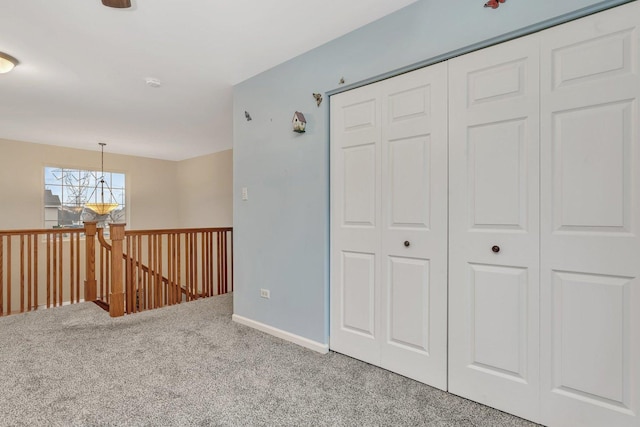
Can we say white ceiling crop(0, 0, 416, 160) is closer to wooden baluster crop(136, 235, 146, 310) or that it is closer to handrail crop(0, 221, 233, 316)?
handrail crop(0, 221, 233, 316)

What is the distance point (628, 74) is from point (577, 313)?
1.07 metres

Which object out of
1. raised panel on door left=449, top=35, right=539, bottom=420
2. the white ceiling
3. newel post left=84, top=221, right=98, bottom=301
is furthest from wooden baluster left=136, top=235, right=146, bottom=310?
raised panel on door left=449, top=35, right=539, bottom=420

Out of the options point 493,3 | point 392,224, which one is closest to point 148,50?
point 392,224

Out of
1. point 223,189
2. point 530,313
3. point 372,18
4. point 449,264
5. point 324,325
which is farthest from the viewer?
point 223,189

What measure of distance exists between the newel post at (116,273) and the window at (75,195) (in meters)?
3.30

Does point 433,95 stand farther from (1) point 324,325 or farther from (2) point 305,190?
→ (1) point 324,325

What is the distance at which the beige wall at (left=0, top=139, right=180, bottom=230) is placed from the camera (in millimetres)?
5207

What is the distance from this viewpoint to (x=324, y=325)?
97.0 inches

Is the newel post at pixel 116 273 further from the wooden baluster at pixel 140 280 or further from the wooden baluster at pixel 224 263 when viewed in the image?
the wooden baluster at pixel 224 263

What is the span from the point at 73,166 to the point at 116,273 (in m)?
3.55

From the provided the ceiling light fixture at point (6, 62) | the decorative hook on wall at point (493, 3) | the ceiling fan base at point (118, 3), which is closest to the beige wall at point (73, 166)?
the ceiling light fixture at point (6, 62)

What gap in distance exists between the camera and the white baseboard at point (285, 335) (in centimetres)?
246

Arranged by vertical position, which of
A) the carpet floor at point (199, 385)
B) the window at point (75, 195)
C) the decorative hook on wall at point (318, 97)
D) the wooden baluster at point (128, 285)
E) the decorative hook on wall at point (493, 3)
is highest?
the decorative hook on wall at point (493, 3)

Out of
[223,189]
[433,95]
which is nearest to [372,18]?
[433,95]
